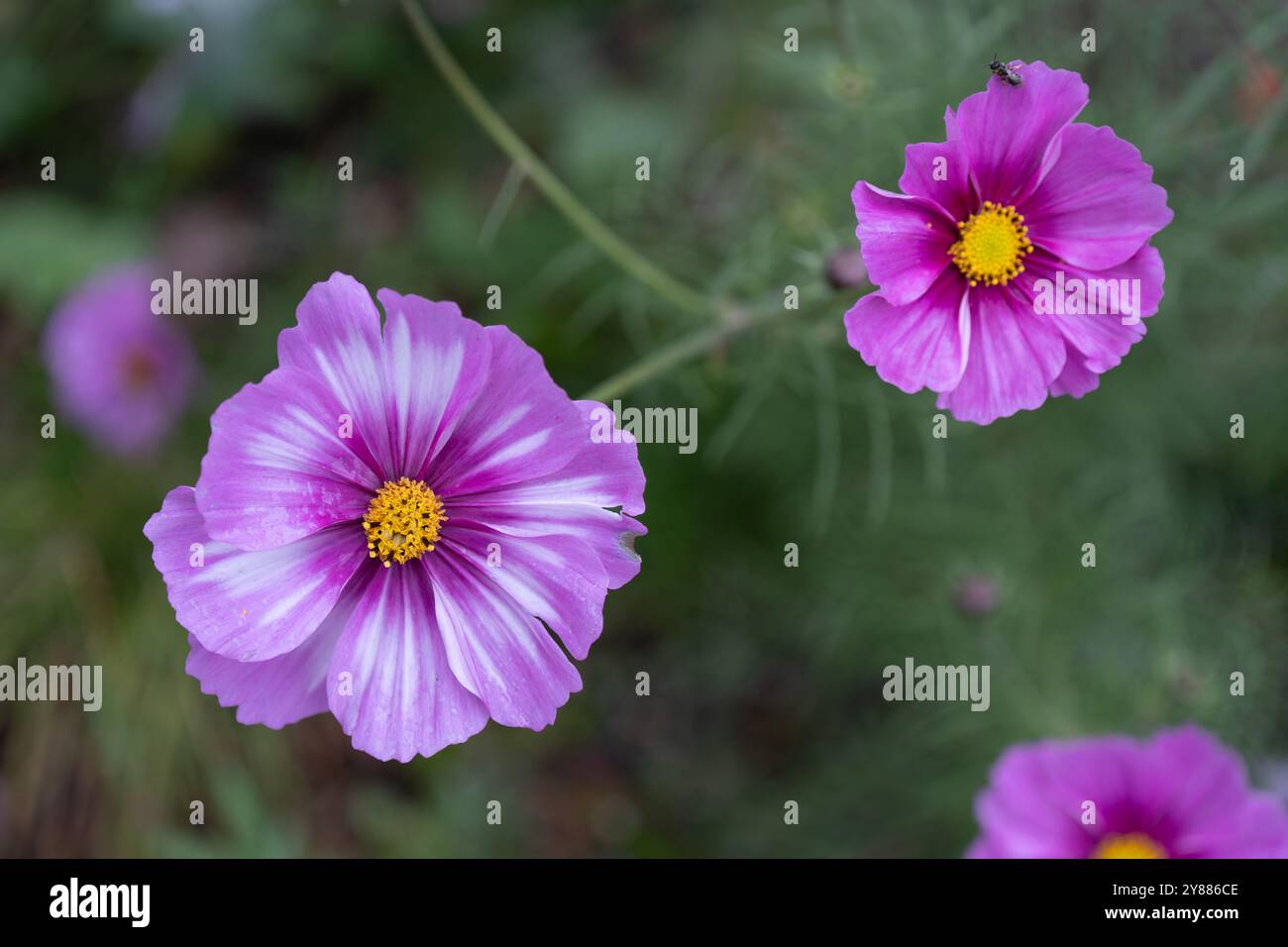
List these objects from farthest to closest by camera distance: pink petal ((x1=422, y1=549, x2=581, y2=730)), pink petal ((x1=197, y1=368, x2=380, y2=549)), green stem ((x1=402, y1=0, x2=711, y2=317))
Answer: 1. green stem ((x1=402, y1=0, x2=711, y2=317))
2. pink petal ((x1=422, y1=549, x2=581, y2=730))
3. pink petal ((x1=197, y1=368, x2=380, y2=549))

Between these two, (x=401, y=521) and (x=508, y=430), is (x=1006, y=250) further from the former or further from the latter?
(x=401, y=521)

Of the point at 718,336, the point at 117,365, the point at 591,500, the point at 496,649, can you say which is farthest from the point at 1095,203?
the point at 117,365

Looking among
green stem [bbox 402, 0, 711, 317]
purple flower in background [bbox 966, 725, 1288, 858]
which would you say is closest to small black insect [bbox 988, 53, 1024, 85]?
green stem [bbox 402, 0, 711, 317]

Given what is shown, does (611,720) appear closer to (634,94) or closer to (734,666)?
(734,666)

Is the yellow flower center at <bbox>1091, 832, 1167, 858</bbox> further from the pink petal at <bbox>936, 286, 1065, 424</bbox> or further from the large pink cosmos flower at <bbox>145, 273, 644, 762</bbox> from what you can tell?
the large pink cosmos flower at <bbox>145, 273, 644, 762</bbox>

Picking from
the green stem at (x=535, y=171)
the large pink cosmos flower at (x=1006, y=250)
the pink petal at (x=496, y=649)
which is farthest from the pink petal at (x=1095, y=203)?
the pink petal at (x=496, y=649)

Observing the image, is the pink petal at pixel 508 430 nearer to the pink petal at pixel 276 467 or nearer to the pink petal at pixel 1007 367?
the pink petal at pixel 276 467

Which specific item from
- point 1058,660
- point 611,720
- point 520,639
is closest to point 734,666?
point 611,720
